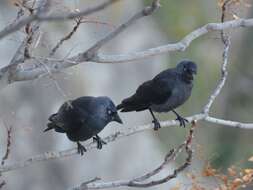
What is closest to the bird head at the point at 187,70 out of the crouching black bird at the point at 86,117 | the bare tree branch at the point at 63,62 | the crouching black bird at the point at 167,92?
the crouching black bird at the point at 167,92

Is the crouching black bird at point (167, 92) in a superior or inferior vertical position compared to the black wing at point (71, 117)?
inferior

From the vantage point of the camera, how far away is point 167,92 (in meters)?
6.09

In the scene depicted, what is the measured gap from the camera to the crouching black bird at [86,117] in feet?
18.2

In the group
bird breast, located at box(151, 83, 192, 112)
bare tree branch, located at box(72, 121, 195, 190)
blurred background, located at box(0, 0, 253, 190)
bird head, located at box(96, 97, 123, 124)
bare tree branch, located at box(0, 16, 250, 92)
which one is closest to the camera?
bare tree branch, located at box(0, 16, 250, 92)

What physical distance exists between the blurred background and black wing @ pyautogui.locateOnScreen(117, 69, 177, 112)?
3.47m

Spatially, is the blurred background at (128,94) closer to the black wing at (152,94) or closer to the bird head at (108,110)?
the black wing at (152,94)

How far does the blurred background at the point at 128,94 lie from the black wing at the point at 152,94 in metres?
3.47

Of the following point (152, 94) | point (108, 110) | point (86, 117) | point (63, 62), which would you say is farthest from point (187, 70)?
point (63, 62)

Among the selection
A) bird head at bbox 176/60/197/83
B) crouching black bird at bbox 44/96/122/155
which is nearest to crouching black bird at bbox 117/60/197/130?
bird head at bbox 176/60/197/83

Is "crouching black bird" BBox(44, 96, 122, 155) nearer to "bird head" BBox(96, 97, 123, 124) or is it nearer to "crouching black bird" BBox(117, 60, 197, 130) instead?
"bird head" BBox(96, 97, 123, 124)

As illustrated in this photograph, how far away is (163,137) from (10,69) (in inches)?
377

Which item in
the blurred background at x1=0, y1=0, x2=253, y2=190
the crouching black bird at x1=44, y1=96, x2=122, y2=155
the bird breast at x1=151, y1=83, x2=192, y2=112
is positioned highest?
the crouching black bird at x1=44, y1=96, x2=122, y2=155

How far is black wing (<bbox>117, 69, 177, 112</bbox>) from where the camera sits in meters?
6.11

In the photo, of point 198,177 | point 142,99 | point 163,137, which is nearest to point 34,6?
point 198,177
